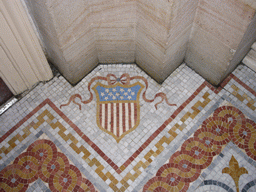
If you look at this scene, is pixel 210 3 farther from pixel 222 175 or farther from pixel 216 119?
pixel 222 175

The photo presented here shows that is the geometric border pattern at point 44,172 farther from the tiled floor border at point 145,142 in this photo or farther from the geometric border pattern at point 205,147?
the geometric border pattern at point 205,147

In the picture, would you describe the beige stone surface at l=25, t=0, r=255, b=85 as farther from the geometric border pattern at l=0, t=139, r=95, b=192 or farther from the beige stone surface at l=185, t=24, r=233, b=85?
the geometric border pattern at l=0, t=139, r=95, b=192

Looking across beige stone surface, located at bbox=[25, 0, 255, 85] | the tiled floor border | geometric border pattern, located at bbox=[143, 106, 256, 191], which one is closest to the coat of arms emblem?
the tiled floor border

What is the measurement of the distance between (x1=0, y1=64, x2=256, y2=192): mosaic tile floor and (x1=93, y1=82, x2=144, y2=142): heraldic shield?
0.08 feet

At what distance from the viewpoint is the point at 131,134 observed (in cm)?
664

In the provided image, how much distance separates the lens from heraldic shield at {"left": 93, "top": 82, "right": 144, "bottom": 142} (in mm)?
6719

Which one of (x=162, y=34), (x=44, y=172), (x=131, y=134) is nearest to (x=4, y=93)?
(x=44, y=172)

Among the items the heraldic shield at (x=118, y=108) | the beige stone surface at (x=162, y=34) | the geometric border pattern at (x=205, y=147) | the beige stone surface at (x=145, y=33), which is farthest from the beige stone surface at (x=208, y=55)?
the heraldic shield at (x=118, y=108)

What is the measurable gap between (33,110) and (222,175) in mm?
4929

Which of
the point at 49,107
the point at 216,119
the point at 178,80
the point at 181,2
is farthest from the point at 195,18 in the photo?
the point at 49,107

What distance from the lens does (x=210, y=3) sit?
5625mm

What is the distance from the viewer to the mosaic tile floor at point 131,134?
6.21 metres

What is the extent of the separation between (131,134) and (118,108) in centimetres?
77

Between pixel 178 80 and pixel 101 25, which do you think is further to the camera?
pixel 178 80
